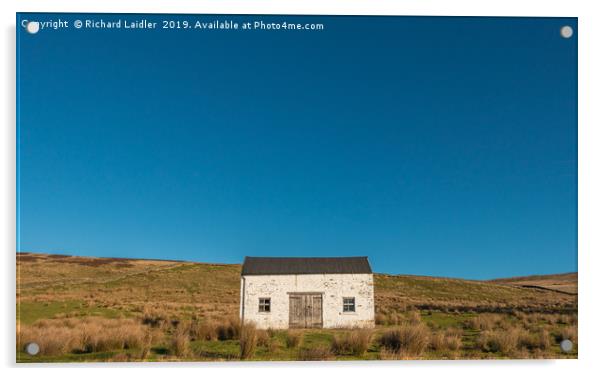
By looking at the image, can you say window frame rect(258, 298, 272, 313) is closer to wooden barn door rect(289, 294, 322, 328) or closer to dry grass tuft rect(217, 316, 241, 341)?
wooden barn door rect(289, 294, 322, 328)

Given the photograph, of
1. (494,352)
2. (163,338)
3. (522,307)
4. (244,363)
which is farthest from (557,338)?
(163,338)

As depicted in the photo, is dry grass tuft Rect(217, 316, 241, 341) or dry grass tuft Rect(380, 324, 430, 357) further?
dry grass tuft Rect(217, 316, 241, 341)

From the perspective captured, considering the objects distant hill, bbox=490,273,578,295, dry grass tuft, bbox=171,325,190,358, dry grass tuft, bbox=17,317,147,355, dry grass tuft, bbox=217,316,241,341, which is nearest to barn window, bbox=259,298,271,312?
dry grass tuft, bbox=217,316,241,341

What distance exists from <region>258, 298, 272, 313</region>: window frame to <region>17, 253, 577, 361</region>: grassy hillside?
2.34 ft

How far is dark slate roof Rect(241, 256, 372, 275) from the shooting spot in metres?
12.0

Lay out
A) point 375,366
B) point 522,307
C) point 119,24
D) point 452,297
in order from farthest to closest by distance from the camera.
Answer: point 452,297 < point 522,307 < point 119,24 < point 375,366

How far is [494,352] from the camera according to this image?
9.32 metres

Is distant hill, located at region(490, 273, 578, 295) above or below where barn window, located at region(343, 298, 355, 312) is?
above

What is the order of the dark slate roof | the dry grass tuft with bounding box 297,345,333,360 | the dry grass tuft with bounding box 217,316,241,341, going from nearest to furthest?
the dry grass tuft with bounding box 297,345,333,360 < the dry grass tuft with bounding box 217,316,241,341 < the dark slate roof

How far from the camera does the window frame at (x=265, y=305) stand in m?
12.7

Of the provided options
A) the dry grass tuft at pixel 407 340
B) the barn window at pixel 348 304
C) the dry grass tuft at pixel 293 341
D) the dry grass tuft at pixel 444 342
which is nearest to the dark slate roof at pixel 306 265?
the barn window at pixel 348 304

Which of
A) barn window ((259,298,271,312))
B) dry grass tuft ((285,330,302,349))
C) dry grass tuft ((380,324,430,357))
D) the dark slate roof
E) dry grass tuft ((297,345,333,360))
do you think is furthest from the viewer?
barn window ((259,298,271,312))
